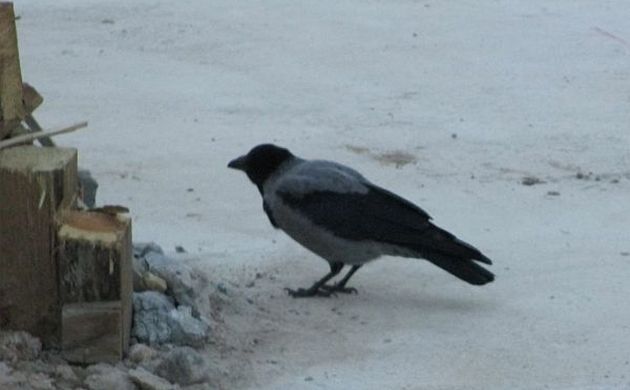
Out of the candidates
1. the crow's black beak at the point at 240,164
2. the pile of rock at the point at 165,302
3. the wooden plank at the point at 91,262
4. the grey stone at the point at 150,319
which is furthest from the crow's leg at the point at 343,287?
the wooden plank at the point at 91,262

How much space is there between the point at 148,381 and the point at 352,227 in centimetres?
157

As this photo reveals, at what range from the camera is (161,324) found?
18.6ft

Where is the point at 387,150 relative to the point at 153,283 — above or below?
below

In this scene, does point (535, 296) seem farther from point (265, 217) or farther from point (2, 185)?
point (2, 185)

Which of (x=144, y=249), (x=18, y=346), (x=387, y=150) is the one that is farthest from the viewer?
(x=387, y=150)

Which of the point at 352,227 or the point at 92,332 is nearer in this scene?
the point at 92,332

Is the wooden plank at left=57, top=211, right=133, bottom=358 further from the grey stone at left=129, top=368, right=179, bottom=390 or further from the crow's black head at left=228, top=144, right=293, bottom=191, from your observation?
the crow's black head at left=228, top=144, right=293, bottom=191

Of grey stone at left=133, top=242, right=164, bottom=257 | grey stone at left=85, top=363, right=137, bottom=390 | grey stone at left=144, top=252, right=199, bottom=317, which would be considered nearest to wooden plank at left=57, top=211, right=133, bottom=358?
grey stone at left=85, top=363, right=137, bottom=390

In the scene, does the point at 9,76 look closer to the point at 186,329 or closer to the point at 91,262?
the point at 91,262

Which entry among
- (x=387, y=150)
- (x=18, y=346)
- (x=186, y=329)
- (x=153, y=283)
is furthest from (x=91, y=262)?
(x=387, y=150)

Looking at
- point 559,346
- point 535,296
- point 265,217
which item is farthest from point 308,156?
point 559,346

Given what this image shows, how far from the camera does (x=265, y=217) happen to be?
7.57m

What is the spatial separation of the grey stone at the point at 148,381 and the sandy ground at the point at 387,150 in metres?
0.27

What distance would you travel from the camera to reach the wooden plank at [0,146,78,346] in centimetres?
530
